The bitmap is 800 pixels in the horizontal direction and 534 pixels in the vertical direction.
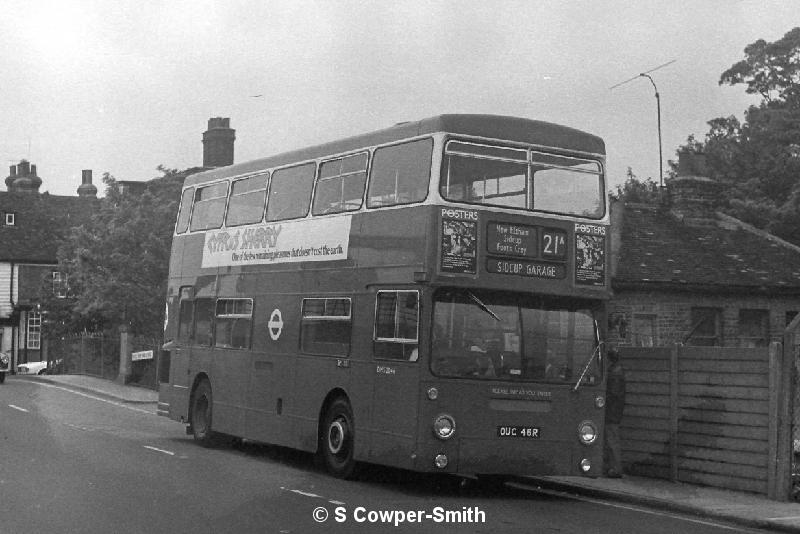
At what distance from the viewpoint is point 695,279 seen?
3169cm

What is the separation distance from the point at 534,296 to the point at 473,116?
A: 2294 mm

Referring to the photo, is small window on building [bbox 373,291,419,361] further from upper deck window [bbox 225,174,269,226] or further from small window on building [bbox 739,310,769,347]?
small window on building [bbox 739,310,769,347]

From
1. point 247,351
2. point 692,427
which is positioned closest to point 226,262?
point 247,351

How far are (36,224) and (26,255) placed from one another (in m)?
3.03

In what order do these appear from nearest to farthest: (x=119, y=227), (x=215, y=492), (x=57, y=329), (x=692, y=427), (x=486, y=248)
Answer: (x=215, y=492)
(x=486, y=248)
(x=692, y=427)
(x=119, y=227)
(x=57, y=329)

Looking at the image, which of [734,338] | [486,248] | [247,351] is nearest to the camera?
[486,248]

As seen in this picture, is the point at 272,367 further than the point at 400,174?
Yes

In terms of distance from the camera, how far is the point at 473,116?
1554 cm

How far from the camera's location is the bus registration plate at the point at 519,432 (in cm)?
1522

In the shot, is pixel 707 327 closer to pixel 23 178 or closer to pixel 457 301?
pixel 457 301

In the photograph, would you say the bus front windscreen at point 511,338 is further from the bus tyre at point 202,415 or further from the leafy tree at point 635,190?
the leafy tree at point 635,190

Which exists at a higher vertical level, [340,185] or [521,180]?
[340,185]

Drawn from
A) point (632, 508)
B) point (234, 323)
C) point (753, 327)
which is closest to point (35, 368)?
point (753, 327)

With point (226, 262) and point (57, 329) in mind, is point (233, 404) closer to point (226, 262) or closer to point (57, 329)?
point (226, 262)
